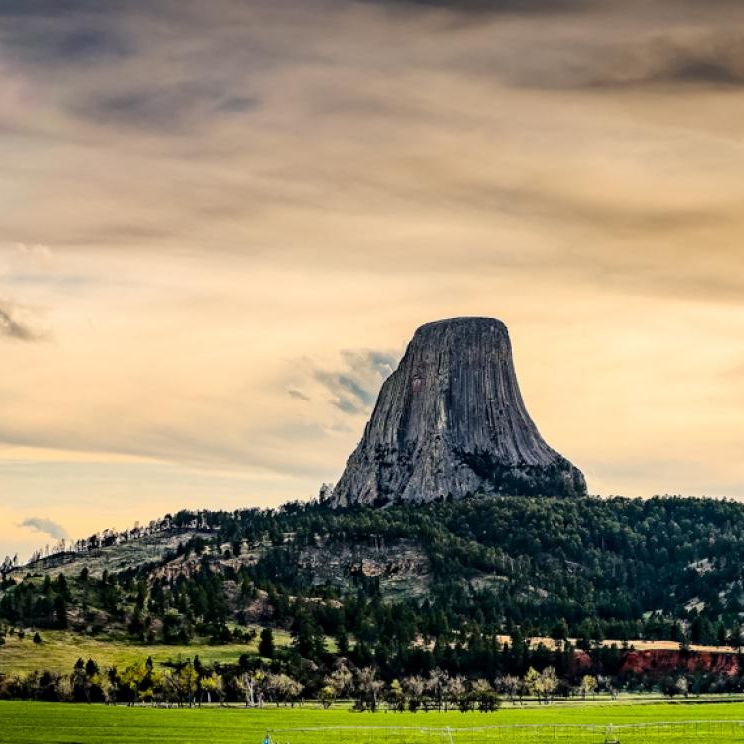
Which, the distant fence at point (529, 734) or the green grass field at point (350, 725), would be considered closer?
the distant fence at point (529, 734)

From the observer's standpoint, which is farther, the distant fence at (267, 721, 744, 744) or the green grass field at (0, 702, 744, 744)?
the green grass field at (0, 702, 744, 744)

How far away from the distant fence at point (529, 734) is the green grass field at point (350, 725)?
0.09 metres

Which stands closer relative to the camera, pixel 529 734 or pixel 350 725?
pixel 529 734

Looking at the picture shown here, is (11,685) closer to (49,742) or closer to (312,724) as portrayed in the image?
(312,724)

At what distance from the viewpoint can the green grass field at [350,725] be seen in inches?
4537

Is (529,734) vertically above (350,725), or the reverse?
(350,725)

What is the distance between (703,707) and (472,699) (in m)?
29.2

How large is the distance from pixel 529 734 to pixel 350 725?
21.6 metres

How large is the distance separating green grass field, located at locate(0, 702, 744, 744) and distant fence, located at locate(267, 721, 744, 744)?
0.30 ft

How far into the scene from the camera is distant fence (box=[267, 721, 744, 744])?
4503 inches

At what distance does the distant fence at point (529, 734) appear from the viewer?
11438cm

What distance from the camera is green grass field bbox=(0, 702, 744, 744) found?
A: 115250mm

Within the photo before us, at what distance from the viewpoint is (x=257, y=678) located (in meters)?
199

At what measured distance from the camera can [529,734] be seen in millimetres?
122188
